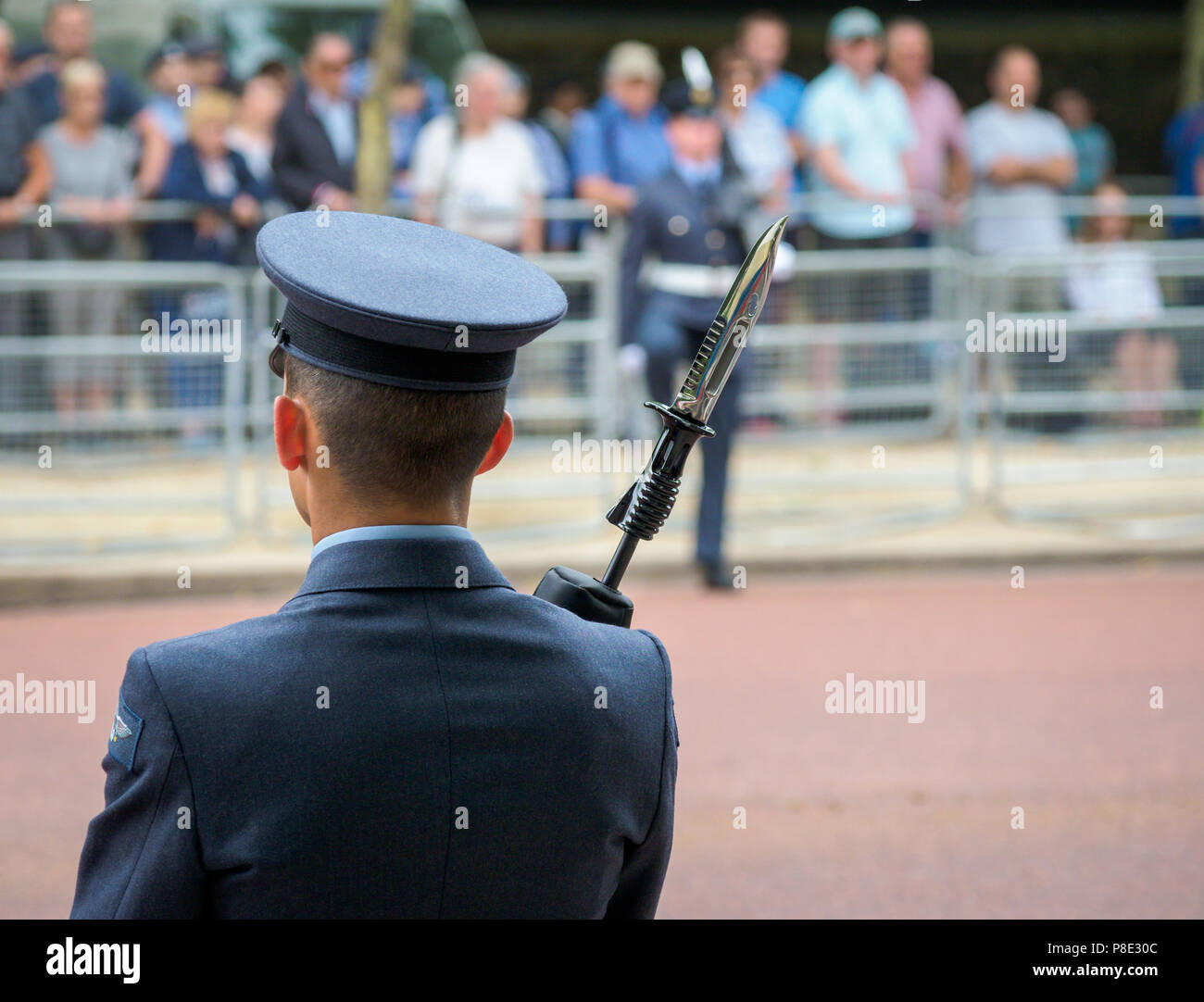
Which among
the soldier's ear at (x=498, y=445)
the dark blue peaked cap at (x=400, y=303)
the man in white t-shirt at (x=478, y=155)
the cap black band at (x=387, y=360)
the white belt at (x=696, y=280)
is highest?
the dark blue peaked cap at (x=400, y=303)

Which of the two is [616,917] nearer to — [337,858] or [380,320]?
[337,858]

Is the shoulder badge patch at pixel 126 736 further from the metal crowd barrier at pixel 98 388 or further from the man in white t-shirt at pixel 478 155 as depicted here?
the man in white t-shirt at pixel 478 155

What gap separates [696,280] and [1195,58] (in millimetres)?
8073

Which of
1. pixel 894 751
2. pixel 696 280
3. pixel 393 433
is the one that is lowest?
pixel 894 751

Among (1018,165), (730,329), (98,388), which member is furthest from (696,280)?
(730,329)

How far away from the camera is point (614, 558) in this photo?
213cm

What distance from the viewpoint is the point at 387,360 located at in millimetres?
1764

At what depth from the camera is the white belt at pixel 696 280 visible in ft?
29.1

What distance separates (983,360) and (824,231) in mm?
1224

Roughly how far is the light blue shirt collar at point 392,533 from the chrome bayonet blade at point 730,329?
388mm

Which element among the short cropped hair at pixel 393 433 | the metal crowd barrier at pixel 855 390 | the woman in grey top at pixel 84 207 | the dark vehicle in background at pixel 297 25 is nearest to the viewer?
the short cropped hair at pixel 393 433

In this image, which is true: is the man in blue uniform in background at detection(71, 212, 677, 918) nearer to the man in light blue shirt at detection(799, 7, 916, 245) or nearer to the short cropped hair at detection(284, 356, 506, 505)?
the short cropped hair at detection(284, 356, 506, 505)

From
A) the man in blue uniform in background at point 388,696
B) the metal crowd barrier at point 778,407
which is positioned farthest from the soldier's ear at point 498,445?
the metal crowd barrier at point 778,407

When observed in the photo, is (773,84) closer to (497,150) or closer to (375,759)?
(497,150)
